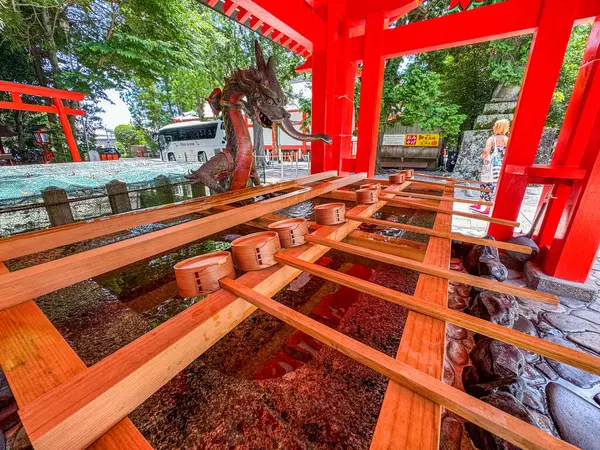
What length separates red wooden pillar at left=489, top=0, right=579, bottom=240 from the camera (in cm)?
318

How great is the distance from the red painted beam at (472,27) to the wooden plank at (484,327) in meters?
4.79

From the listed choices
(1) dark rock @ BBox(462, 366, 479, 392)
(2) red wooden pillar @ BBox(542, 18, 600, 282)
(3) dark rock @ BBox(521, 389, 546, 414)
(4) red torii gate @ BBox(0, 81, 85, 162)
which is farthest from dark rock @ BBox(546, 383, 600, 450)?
(4) red torii gate @ BBox(0, 81, 85, 162)

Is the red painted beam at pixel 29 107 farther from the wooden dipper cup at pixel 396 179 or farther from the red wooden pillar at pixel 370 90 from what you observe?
the wooden dipper cup at pixel 396 179

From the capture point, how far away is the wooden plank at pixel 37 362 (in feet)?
1.93

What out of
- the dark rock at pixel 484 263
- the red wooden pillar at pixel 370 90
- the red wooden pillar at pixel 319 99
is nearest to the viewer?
the dark rock at pixel 484 263

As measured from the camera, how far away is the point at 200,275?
104 centimetres

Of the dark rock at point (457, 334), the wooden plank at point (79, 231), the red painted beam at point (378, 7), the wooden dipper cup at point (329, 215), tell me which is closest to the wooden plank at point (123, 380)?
the wooden dipper cup at point (329, 215)

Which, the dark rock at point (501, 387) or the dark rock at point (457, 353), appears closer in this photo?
the dark rock at point (501, 387)

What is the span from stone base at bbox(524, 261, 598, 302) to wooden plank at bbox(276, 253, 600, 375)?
9.92ft

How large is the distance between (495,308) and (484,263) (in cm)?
67

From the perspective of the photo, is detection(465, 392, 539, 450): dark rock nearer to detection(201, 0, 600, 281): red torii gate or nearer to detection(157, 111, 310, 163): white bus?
detection(201, 0, 600, 281): red torii gate

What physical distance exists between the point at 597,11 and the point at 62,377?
5870 mm

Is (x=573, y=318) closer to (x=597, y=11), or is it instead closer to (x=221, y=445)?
(x=221, y=445)

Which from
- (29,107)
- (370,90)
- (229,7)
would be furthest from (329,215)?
(29,107)
